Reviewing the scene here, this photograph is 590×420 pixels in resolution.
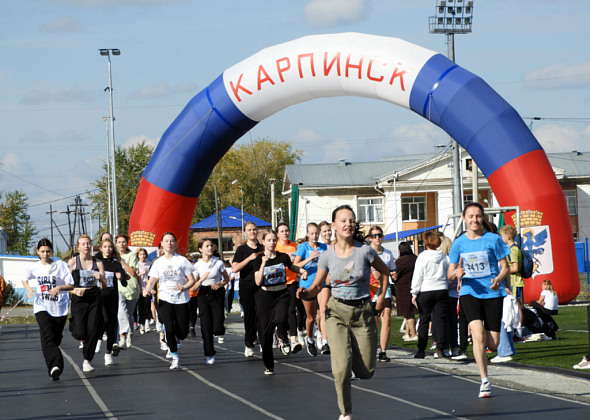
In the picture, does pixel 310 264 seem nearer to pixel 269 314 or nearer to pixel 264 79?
pixel 269 314

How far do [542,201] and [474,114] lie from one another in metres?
2.24

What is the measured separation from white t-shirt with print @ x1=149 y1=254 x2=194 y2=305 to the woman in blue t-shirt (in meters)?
4.11

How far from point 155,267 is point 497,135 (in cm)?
815

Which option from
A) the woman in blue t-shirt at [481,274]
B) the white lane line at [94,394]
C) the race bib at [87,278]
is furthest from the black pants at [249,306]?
the woman in blue t-shirt at [481,274]

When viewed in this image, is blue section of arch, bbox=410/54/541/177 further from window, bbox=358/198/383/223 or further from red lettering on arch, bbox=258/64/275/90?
window, bbox=358/198/383/223

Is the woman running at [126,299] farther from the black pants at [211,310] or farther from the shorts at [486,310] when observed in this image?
the shorts at [486,310]

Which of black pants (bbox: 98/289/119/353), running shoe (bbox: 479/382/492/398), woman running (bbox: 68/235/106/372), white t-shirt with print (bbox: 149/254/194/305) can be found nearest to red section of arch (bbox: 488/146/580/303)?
white t-shirt with print (bbox: 149/254/194/305)

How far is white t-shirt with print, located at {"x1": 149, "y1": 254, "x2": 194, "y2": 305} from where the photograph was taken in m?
10.9

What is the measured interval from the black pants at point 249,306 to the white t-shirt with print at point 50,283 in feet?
8.24

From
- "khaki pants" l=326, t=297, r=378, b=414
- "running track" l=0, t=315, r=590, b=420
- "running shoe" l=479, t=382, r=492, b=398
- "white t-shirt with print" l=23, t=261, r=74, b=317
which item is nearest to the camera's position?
"khaki pants" l=326, t=297, r=378, b=414

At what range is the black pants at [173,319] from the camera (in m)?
10.9

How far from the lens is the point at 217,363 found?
11.6m

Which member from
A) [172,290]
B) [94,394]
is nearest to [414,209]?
[172,290]

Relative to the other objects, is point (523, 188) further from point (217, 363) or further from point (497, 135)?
point (217, 363)
